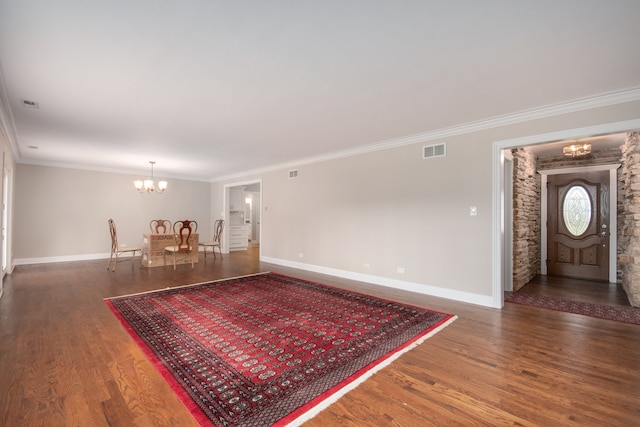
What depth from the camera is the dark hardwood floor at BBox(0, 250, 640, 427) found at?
1696 millimetres

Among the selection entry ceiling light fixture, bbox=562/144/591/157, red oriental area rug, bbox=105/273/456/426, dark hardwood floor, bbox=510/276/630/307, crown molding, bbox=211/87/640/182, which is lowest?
dark hardwood floor, bbox=510/276/630/307

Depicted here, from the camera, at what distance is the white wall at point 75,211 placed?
6.80 meters

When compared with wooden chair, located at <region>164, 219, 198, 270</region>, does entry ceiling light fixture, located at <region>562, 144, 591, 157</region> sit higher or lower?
higher

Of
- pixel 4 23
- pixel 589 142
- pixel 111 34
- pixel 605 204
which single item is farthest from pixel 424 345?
pixel 605 204

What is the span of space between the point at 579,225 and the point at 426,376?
552cm

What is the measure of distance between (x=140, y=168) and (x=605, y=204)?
34.1 feet

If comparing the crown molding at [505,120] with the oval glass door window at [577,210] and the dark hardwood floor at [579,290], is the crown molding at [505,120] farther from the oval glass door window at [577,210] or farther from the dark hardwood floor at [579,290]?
the oval glass door window at [577,210]

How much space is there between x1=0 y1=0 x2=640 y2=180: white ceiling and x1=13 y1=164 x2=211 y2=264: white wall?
337cm

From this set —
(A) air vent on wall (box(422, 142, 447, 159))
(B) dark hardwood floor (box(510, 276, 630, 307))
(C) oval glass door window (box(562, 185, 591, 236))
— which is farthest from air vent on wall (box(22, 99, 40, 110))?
(C) oval glass door window (box(562, 185, 591, 236))

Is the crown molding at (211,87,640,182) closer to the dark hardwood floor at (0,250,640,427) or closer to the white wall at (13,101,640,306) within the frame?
the white wall at (13,101,640,306)

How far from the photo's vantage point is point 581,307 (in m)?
3.78

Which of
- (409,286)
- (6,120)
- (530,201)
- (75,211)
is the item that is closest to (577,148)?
(530,201)

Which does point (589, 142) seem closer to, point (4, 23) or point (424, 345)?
point (424, 345)

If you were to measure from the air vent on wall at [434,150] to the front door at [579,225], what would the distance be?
3.25 metres
